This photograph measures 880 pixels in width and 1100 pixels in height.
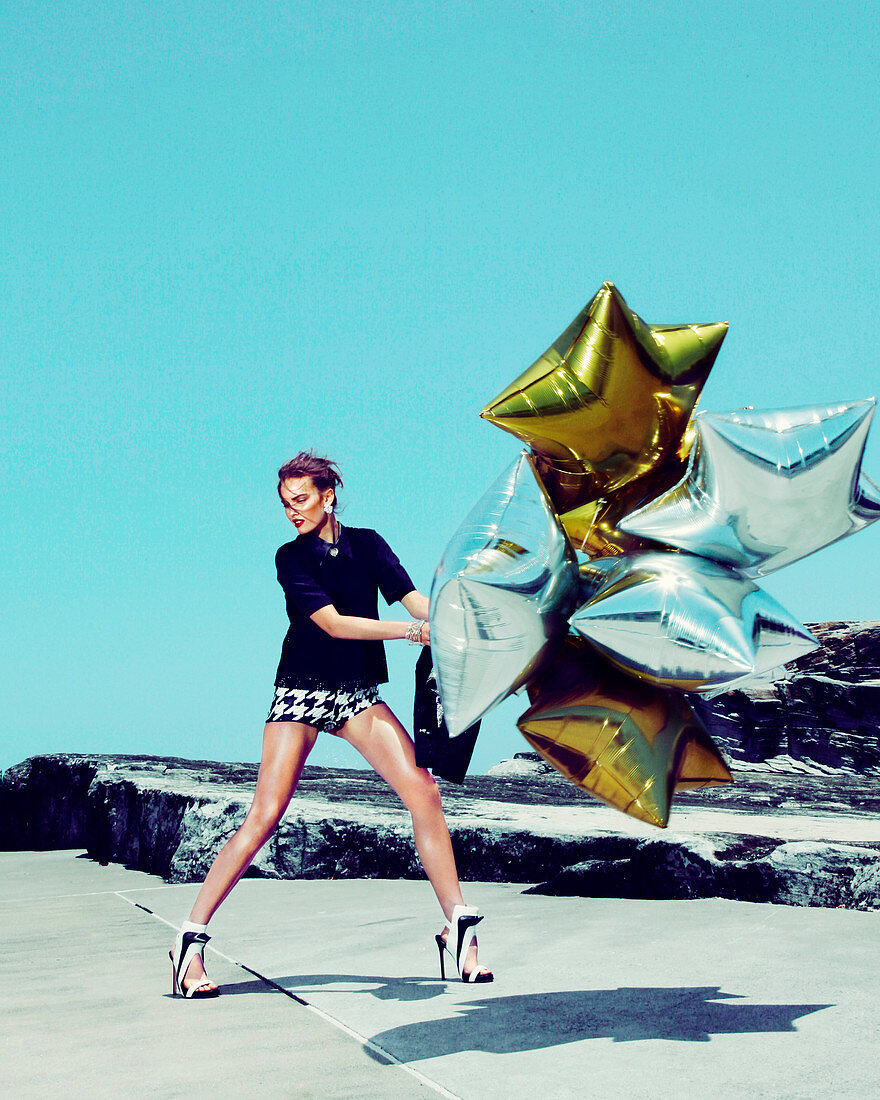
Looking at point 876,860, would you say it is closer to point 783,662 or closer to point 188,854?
point 783,662

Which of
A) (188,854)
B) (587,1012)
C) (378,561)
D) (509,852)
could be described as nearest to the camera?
(587,1012)

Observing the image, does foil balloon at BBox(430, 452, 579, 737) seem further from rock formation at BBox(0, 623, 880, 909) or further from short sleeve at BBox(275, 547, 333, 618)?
short sleeve at BBox(275, 547, 333, 618)

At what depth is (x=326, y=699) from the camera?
253cm

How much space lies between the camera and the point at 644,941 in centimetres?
288

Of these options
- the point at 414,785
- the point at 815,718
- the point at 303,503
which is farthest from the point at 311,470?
the point at 815,718

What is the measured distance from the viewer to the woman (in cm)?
249

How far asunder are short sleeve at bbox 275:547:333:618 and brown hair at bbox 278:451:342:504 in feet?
0.57

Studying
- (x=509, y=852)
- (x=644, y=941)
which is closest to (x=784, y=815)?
(x=509, y=852)

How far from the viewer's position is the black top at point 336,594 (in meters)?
2.53

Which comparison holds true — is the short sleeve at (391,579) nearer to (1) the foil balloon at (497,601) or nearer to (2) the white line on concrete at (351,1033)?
(1) the foil balloon at (497,601)

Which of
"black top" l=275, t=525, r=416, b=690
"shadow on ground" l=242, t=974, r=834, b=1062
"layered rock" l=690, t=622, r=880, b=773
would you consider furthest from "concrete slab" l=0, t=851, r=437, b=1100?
"layered rock" l=690, t=622, r=880, b=773

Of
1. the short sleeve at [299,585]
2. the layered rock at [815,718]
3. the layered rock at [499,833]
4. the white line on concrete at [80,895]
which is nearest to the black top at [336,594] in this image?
the short sleeve at [299,585]

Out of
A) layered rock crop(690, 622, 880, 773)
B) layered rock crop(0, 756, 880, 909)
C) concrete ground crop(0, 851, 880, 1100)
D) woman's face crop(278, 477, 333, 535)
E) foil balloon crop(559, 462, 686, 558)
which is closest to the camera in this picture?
concrete ground crop(0, 851, 880, 1100)

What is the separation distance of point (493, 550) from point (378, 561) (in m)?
0.88
